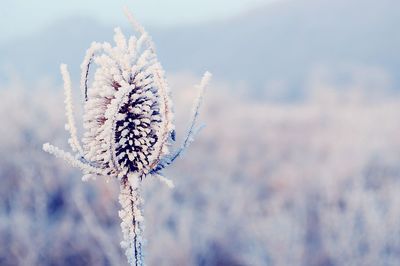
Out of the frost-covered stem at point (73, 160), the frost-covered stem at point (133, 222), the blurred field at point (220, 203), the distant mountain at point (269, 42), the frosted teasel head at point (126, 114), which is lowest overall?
the frost-covered stem at point (133, 222)

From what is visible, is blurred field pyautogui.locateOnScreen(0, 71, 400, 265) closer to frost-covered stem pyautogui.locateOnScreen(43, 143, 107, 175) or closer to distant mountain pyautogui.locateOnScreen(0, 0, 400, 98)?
frost-covered stem pyautogui.locateOnScreen(43, 143, 107, 175)

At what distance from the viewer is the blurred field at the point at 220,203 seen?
14.9ft

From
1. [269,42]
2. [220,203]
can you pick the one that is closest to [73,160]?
[220,203]

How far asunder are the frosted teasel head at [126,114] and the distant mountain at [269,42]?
25.7 meters

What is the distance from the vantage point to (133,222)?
120 centimetres

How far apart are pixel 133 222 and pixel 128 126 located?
26 cm

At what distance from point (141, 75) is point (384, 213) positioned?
4789 millimetres

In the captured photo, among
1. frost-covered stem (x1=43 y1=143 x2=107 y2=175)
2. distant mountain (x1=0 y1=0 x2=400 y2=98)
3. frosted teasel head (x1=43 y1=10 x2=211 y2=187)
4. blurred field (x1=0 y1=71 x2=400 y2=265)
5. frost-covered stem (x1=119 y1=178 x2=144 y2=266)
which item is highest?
distant mountain (x1=0 y1=0 x2=400 y2=98)

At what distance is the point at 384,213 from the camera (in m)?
5.52

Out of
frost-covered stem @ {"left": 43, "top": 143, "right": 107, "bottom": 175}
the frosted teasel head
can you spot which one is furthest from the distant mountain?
frost-covered stem @ {"left": 43, "top": 143, "right": 107, "bottom": 175}

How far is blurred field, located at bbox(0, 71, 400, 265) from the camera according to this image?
4.53m

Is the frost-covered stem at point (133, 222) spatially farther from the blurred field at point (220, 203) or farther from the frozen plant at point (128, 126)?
the blurred field at point (220, 203)

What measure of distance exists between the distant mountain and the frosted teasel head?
84.4 ft

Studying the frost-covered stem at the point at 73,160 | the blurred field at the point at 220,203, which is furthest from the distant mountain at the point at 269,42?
the frost-covered stem at the point at 73,160
